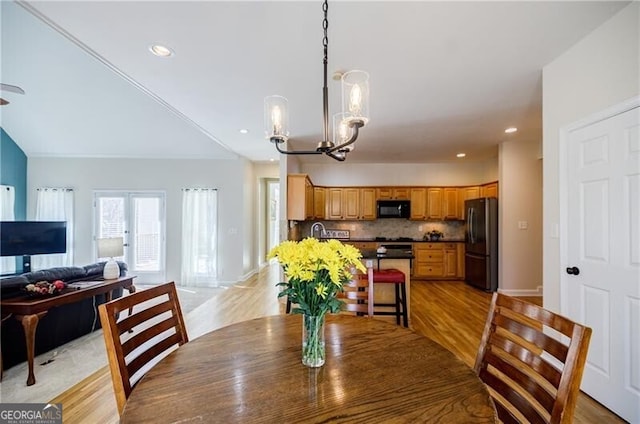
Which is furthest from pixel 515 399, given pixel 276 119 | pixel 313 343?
pixel 276 119

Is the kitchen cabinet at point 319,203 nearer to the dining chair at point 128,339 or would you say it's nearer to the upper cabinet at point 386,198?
the upper cabinet at point 386,198

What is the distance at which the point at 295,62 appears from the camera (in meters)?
2.40

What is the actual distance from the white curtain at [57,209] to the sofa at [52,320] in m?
3.46

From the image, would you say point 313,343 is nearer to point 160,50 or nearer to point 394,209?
point 160,50

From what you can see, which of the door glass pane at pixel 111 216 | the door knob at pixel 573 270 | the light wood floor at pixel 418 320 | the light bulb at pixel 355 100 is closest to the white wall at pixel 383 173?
the light wood floor at pixel 418 320

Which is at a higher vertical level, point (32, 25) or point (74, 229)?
point (32, 25)

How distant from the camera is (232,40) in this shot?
2119mm

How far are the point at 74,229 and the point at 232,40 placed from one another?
6.26 metres

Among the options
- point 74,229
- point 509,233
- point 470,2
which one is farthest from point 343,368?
point 74,229

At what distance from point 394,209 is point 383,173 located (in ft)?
3.03

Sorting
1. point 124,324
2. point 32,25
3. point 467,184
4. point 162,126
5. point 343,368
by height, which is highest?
point 32,25

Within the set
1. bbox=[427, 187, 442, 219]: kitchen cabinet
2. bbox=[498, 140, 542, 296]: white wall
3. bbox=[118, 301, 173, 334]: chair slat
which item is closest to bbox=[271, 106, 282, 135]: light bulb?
bbox=[118, 301, 173, 334]: chair slat

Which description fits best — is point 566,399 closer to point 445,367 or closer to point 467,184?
point 445,367

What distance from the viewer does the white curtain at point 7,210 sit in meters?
5.52
